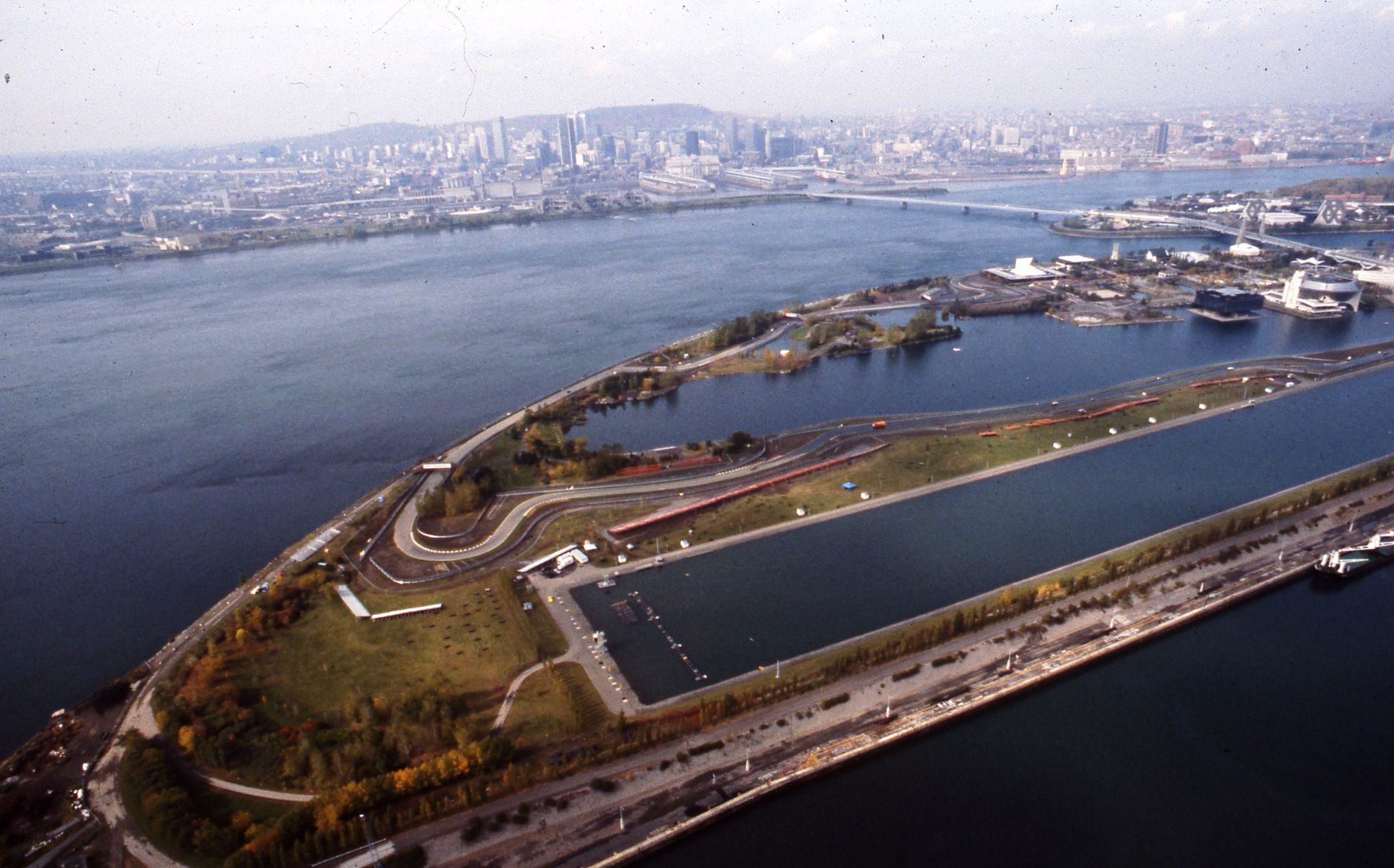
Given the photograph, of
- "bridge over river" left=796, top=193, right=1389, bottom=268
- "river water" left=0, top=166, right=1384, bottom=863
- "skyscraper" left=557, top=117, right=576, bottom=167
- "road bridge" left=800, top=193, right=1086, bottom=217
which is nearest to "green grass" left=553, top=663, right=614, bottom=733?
"river water" left=0, top=166, right=1384, bottom=863

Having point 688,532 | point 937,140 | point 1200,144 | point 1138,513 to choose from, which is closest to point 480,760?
point 688,532

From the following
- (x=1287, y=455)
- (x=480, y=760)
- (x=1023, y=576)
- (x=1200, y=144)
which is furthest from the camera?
(x=1200, y=144)

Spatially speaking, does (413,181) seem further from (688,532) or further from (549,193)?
(688,532)

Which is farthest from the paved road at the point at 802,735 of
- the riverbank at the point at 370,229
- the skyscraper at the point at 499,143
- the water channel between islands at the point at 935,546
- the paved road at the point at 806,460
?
the skyscraper at the point at 499,143

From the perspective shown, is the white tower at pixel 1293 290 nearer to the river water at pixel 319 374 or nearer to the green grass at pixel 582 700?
the river water at pixel 319 374

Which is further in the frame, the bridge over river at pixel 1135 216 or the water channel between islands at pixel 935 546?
the bridge over river at pixel 1135 216

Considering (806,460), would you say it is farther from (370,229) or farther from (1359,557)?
(370,229)
